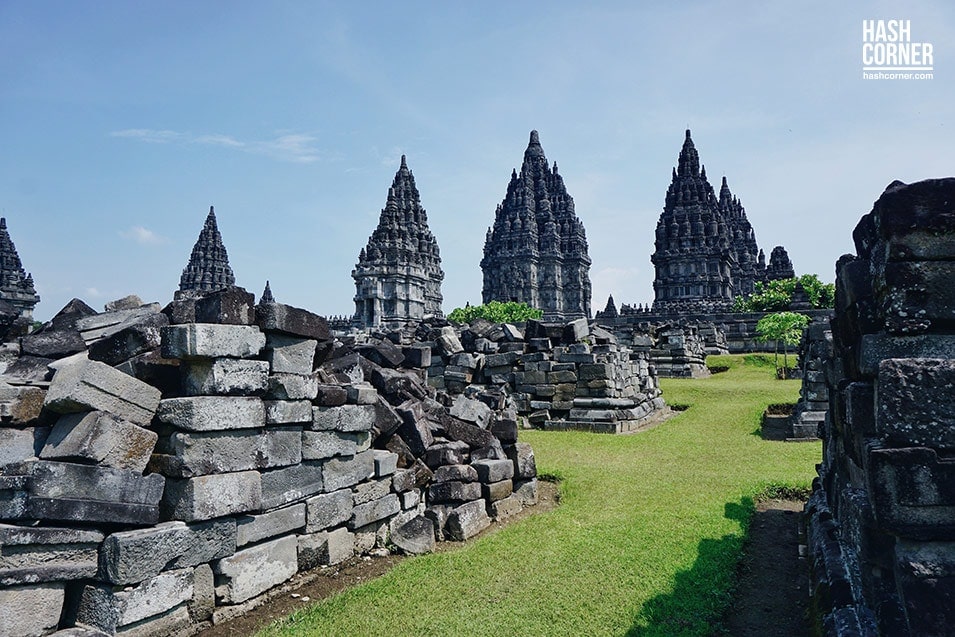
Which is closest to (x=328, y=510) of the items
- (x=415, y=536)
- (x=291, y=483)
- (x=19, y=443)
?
(x=291, y=483)

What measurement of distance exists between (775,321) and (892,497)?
89.1 ft

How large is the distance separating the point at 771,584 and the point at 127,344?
632 cm

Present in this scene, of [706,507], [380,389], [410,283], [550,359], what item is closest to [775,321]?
[550,359]

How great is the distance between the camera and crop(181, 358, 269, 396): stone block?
5.09m

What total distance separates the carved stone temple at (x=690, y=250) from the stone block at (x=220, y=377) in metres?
49.7

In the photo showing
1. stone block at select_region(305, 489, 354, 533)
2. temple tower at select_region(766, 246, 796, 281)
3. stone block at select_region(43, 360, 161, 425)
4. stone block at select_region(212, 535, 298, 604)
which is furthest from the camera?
temple tower at select_region(766, 246, 796, 281)

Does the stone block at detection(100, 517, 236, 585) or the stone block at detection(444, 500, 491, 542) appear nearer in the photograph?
the stone block at detection(100, 517, 236, 585)

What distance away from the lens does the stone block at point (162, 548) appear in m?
4.33

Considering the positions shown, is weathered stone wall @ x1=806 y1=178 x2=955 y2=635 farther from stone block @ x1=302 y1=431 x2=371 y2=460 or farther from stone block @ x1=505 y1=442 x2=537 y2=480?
stone block @ x1=505 y1=442 x2=537 y2=480

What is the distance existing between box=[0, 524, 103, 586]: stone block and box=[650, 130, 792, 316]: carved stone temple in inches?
2007

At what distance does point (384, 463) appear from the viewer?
22.6 feet

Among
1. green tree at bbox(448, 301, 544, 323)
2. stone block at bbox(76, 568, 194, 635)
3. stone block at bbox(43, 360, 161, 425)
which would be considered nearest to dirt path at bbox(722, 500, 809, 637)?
stone block at bbox(76, 568, 194, 635)

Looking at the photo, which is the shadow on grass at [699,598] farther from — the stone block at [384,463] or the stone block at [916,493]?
the stone block at [384,463]

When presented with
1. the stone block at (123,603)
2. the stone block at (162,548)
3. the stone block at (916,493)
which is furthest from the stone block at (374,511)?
the stone block at (916,493)
